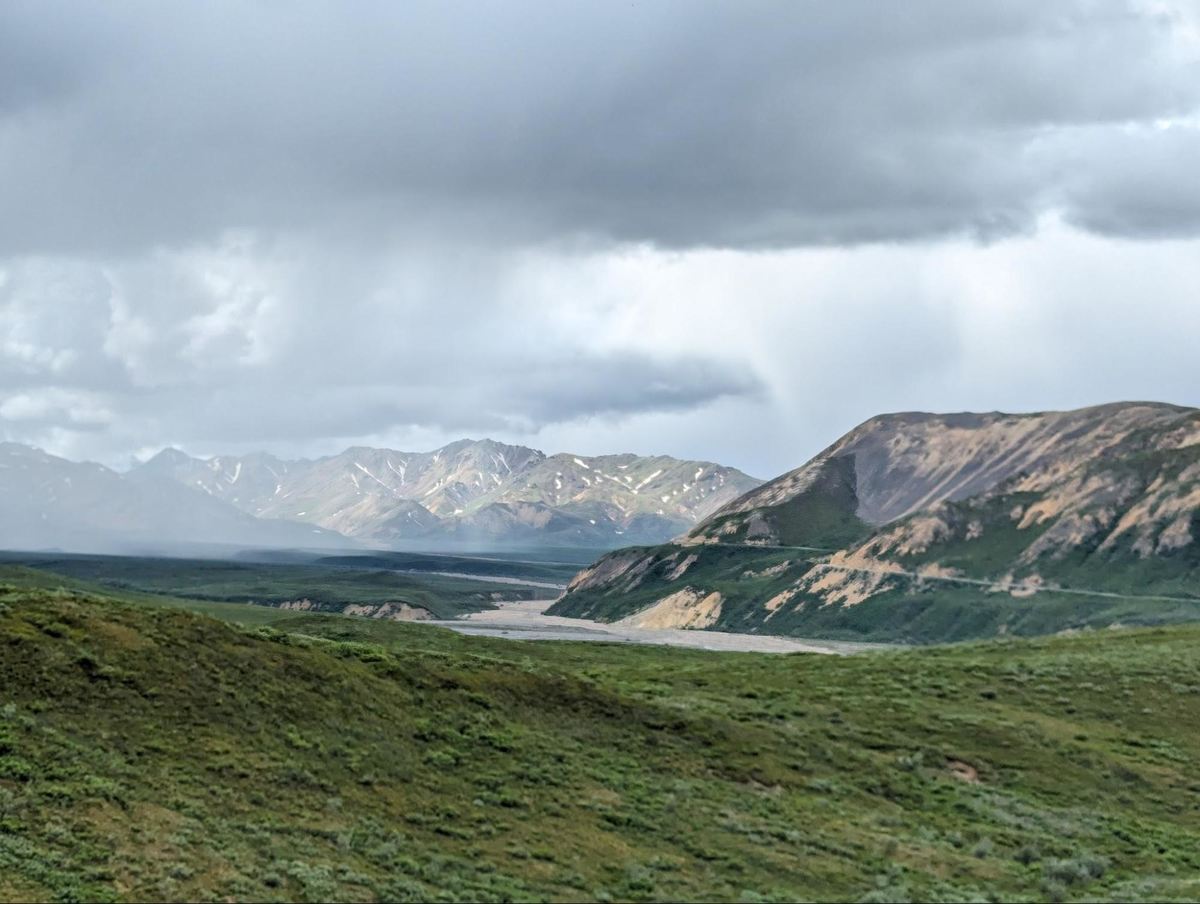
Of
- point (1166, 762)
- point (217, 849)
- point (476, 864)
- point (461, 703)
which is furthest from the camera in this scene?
point (1166, 762)

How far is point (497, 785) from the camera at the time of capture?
136 feet

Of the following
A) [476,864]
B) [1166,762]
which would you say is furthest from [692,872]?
[1166,762]

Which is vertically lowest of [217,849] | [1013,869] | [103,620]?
[1013,869]

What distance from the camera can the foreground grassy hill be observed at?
32.4 meters

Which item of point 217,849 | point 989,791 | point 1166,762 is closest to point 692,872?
point 217,849

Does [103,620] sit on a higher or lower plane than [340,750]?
higher

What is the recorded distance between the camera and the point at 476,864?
112 ft

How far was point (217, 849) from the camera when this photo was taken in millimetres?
31578

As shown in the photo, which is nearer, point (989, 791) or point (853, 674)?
point (989, 791)

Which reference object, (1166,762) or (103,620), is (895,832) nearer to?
(1166,762)

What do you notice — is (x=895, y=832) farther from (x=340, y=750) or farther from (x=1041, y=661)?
(x=1041, y=661)

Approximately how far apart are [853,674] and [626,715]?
2934 centimetres

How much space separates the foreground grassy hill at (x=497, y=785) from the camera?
32406mm

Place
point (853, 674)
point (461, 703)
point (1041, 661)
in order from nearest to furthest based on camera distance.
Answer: point (461, 703) → point (853, 674) → point (1041, 661)
